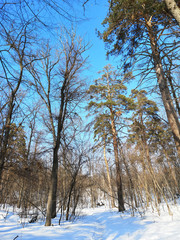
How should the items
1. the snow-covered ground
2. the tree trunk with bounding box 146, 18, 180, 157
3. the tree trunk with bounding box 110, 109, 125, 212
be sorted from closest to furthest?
the snow-covered ground → the tree trunk with bounding box 146, 18, 180, 157 → the tree trunk with bounding box 110, 109, 125, 212

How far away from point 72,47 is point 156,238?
24.5 feet

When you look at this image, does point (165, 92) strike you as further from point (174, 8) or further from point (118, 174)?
point (118, 174)

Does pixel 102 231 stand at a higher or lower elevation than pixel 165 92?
lower

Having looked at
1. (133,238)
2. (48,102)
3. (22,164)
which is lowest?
(133,238)

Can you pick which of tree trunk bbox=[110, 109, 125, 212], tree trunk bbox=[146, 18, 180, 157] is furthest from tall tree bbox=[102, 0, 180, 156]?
tree trunk bbox=[110, 109, 125, 212]

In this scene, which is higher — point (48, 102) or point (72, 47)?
point (72, 47)

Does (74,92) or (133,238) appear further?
(74,92)

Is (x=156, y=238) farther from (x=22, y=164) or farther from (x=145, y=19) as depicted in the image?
(x=145, y=19)

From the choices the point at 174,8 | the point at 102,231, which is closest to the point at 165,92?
the point at 174,8

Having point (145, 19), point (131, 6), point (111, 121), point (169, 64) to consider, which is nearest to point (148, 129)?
point (111, 121)

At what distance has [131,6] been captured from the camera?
4.39 meters

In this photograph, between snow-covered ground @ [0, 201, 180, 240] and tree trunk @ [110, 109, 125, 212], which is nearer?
snow-covered ground @ [0, 201, 180, 240]

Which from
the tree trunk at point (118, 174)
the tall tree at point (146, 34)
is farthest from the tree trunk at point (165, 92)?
the tree trunk at point (118, 174)

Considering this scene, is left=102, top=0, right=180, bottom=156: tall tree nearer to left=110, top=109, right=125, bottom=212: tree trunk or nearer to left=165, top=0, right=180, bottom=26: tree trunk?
left=165, top=0, right=180, bottom=26: tree trunk
